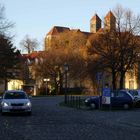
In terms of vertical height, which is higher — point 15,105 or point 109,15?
point 109,15

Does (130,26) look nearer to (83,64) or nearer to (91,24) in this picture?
(83,64)

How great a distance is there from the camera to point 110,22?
75.9m

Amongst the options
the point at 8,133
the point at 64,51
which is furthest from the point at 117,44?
the point at 8,133

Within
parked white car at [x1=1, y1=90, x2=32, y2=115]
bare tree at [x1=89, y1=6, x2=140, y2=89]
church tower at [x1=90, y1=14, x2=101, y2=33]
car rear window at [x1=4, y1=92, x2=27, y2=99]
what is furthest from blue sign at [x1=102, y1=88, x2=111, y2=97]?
church tower at [x1=90, y1=14, x2=101, y2=33]

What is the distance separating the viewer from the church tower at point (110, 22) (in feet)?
244

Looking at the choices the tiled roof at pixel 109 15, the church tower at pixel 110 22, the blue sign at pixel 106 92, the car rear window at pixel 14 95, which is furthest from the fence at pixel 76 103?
the church tower at pixel 110 22

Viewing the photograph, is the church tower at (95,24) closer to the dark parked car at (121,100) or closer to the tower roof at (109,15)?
the tower roof at (109,15)

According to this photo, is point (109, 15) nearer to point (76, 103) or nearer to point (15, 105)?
point (76, 103)

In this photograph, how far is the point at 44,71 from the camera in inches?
3905

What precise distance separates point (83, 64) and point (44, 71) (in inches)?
363

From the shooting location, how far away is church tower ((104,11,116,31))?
244ft

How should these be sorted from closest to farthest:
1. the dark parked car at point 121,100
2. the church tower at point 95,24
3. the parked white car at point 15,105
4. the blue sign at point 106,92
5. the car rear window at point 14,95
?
the parked white car at point 15,105
the car rear window at point 14,95
the blue sign at point 106,92
the dark parked car at point 121,100
the church tower at point 95,24

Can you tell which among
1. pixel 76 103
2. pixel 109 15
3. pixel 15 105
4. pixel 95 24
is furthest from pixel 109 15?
pixel 95 24

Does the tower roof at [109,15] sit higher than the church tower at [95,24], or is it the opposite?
the church tower at [95,24]
